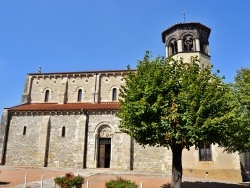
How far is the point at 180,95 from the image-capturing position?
576 inches

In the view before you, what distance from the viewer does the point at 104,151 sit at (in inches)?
1083

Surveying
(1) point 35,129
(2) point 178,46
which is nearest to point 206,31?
(2) point 178,46

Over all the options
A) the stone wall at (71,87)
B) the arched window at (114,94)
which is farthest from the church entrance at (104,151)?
the arched window at (114,94)

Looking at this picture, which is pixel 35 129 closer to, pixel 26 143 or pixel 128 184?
→ pixel 26 143

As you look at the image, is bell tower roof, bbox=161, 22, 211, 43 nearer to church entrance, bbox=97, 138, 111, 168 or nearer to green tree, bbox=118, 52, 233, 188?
green tree, bbox=118, 52, 233, 188

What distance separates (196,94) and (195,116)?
50.6 inches

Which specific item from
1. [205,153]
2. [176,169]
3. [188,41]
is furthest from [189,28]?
[176,169]

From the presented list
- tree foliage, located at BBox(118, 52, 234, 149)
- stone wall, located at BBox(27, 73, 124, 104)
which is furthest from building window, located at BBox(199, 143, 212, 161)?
stone wall, located at BBox(27, 73, 124, 104)

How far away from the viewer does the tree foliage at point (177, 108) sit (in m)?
14.2

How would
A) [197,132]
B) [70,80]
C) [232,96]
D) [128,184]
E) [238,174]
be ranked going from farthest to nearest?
1. [70,80]
2. [238,174]
3. [232,96]
4. [197,132]
5. [128,184]

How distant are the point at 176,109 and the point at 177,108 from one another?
0.25 metres

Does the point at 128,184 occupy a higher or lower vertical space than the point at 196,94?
lower

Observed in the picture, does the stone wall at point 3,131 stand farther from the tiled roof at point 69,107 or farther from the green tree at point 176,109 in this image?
the green tree at point 176,109

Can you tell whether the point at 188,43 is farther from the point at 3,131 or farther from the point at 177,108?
the point at 3,131
